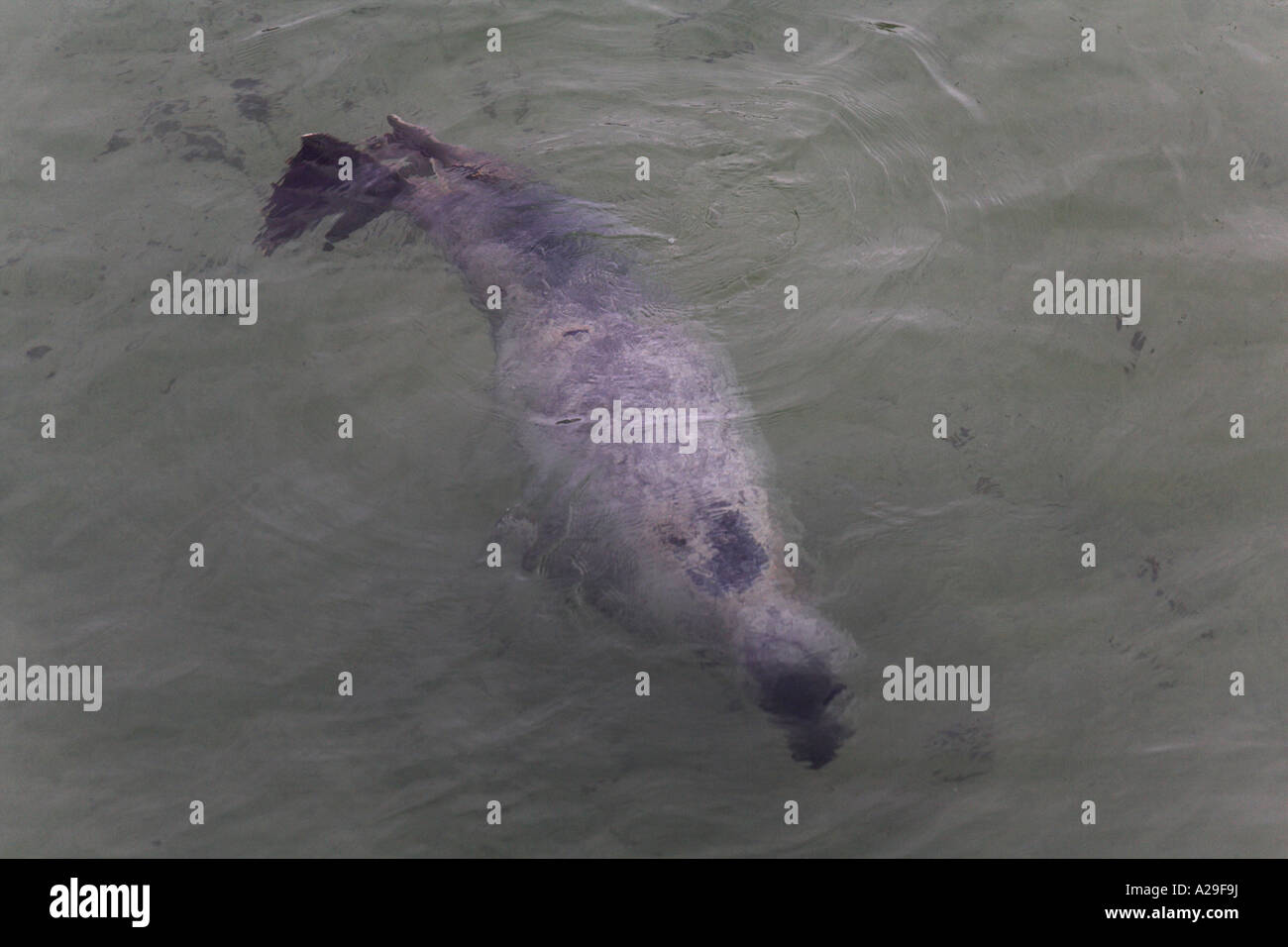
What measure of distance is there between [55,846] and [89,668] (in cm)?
88

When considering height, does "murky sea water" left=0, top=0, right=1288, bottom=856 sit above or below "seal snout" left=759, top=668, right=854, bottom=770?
above

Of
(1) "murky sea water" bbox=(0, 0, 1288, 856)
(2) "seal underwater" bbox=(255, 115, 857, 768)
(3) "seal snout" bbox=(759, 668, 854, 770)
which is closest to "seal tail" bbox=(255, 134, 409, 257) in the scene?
(2) "seal underwater" bbox=(255, 115, 857, 768)

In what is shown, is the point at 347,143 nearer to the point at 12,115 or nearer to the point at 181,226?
the point at 181,226

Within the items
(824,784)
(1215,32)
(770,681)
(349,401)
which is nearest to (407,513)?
(349,401)

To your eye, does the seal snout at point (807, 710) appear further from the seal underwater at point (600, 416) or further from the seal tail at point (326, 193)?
the seal tail at point (326, 193)

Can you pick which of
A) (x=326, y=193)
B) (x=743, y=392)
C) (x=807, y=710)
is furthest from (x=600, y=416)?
(x=326, y=193)

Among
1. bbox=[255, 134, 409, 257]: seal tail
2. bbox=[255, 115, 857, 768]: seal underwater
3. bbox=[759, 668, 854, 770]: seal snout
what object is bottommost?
bbox=[759, 668, 854, 770]: seal snout

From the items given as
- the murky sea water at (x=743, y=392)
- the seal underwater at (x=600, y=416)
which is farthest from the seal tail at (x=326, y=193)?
the murky sea water at (x=743, y=392)

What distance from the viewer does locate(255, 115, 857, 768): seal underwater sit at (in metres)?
4.95

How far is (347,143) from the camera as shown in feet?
24.3

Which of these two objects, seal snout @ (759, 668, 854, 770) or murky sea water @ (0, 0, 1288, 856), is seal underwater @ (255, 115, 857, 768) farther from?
murky sea water @ (0, 0, 1288, 856)

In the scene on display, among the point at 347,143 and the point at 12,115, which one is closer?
the point at 347,143
